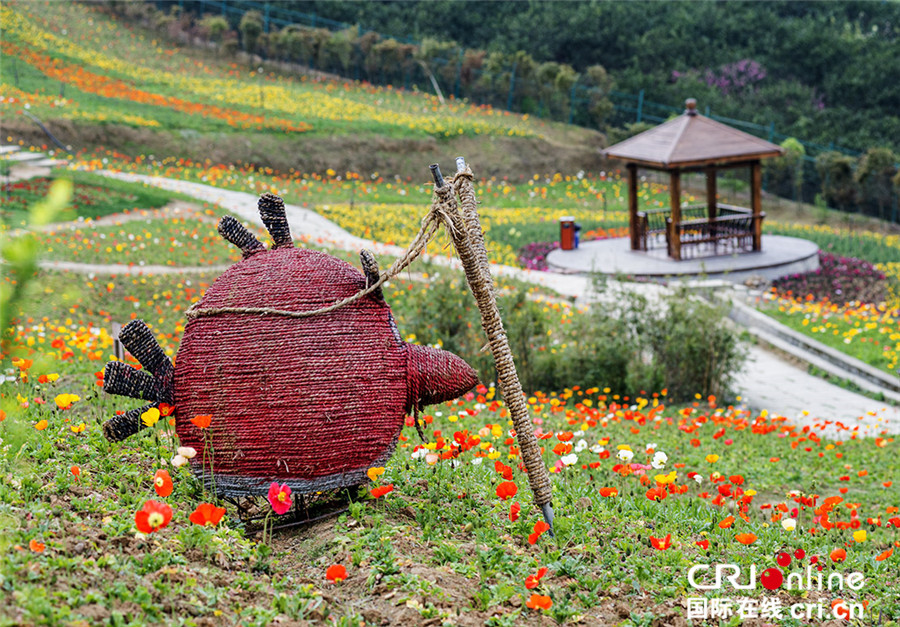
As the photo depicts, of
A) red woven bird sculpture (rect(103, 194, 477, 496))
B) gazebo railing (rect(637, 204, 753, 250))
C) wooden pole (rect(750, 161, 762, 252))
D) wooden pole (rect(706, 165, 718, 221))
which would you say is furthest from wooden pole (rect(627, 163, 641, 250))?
red woven bird sculpture (rect(103, 194, 477, 496))

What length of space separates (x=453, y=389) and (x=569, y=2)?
131 ft

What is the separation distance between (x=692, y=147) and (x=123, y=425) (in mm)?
14390

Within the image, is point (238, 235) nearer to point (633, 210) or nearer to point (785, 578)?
point (785, 578)

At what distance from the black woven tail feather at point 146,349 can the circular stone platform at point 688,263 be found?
1178 centimetres

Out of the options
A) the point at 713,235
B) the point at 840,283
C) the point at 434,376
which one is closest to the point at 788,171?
the point at 713,235

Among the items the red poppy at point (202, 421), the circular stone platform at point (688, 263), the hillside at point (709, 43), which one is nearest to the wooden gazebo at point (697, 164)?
the circular stone platform at point (688, 263)

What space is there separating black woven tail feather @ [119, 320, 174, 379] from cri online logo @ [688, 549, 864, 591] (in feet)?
8.60

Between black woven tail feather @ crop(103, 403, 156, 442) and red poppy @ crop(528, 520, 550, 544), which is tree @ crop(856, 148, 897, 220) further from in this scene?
black woven tail feather @ crop(103, 403, 156, 442)

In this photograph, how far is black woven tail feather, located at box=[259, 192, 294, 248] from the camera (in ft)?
13.9

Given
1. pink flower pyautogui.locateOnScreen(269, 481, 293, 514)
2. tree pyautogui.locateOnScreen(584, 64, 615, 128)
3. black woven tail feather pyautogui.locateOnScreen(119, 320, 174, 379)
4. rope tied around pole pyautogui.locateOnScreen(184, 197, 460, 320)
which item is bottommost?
pink flower pyautogui.locateOnScreen(269, 481, 293, 514)

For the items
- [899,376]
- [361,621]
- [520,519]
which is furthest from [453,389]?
[899,376]

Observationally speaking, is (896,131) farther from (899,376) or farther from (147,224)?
(147,224)

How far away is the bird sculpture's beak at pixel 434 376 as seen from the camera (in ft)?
13.4

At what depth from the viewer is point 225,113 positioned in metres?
26.2
